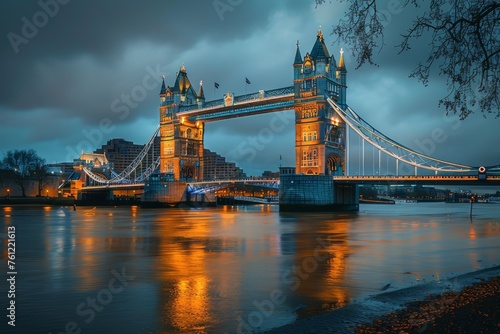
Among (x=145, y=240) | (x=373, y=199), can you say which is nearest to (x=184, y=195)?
(x=145, y=240)

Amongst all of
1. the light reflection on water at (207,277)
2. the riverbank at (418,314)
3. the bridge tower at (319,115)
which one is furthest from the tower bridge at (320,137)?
the riverbank at (418,314)

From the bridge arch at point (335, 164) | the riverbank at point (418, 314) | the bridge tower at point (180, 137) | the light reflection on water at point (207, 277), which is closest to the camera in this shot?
the riverbank at point (418, 314)

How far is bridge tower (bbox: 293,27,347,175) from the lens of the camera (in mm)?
52438

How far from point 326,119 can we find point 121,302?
46.8 metres

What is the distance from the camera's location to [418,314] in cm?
586

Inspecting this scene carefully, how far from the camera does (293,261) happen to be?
44.3 feet

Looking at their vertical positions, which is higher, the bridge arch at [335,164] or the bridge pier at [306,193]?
the bridge arch at [335,164]

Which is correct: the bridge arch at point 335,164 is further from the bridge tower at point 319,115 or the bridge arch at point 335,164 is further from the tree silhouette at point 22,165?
the tree silhouette at point 22,165

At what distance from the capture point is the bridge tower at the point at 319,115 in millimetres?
52438

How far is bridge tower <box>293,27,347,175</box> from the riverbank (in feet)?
144

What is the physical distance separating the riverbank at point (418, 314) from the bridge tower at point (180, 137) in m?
64.1

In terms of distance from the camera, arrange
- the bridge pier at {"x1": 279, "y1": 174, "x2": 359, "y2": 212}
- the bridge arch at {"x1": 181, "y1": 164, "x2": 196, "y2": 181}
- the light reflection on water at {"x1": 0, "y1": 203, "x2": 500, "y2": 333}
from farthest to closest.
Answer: the bridge arch at {"x1": 181, "y1": 164, "x2": 196, "y2": 181}
the bridge pier at {"x1": 279, "y1": 174, "x2": 359, "y2": 212}
the light reflection on water at {"x1": 0, "y1": 203, "x2": 500, "y2": 333}

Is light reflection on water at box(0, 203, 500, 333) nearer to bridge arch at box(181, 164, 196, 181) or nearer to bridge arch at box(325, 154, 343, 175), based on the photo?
bridge arch at box(325, 154, 343, 175)

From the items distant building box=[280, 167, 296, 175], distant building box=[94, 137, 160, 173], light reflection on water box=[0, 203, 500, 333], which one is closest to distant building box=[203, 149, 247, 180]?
distant building box=[94, 137, 160, 173]
